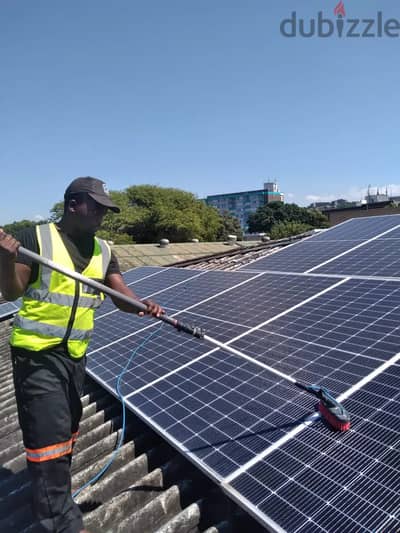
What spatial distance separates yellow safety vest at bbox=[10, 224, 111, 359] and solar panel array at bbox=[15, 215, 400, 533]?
4.30 ft

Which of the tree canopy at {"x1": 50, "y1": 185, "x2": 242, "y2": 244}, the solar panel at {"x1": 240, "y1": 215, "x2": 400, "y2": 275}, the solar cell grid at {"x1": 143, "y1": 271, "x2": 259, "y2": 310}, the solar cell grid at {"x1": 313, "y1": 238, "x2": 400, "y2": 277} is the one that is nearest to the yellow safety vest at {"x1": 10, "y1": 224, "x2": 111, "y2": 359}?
the solar cell grid at {"x1": 143, "y1": 271, "x2": 259, "y2": 310}

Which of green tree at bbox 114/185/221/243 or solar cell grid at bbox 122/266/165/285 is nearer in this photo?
solar cell grid at bbox 122/266/165/285

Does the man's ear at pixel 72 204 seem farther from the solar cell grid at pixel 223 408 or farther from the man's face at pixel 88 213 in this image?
the solar cell grid at pixel 223 408

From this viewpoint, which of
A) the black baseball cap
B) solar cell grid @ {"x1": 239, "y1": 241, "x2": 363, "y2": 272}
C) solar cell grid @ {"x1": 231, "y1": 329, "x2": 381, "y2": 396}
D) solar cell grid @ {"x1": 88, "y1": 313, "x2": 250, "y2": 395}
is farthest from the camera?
solar cell grid @ {"x1": 239, "y1": 241, "x2": 363, "y2": 272}

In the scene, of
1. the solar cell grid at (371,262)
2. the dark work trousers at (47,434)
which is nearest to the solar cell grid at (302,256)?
the solar cell grid at (371,262)

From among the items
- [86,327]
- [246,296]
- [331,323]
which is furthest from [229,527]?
[246,296]

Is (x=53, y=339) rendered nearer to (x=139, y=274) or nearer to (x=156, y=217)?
(x=139, y=274)

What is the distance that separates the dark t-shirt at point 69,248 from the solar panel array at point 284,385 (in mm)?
1692

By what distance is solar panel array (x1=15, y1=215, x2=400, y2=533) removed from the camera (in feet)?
8.32

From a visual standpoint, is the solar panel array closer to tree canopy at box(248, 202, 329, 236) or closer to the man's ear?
the man's ear

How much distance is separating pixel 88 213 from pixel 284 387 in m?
2.37

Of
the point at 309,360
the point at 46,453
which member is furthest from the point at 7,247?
the point at 309,360

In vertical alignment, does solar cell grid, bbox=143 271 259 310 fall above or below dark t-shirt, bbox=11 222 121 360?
below

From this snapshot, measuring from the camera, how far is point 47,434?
2.73 m
